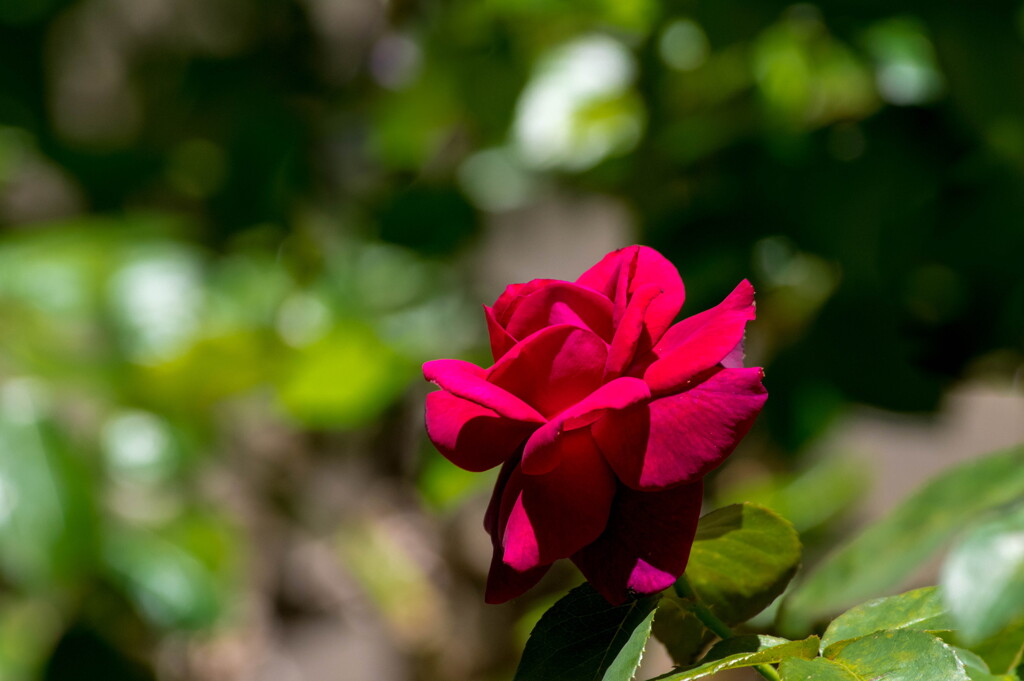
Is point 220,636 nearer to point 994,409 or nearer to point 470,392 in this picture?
point 994,409

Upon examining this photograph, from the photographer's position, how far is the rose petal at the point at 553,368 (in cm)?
24

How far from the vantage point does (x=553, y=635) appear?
245mm

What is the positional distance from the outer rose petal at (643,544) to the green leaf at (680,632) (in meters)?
0.05

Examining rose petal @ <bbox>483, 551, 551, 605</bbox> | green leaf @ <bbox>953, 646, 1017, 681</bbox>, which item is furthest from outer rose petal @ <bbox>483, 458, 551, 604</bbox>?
green leaf @ <bbox>953, 646, 1017, 681</bbox>

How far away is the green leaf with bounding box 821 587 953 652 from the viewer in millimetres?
268

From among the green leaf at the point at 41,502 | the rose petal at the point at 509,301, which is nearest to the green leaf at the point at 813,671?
the rose petal at the point at 509,301

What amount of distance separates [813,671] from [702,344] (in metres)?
0.08

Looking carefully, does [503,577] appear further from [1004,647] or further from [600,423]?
[1004,647]

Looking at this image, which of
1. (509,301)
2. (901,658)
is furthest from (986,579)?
(509,301)

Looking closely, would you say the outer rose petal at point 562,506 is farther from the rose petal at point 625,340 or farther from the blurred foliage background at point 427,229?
the blurred foliage background at point 427,229

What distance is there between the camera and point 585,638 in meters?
0.24

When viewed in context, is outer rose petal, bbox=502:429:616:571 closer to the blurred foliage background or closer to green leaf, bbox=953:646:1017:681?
green leaf, bbox=953:646:1017:681

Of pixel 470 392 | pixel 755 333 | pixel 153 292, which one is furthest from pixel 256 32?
pixel 470 392

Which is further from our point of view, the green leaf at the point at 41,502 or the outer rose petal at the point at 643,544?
the green leaf at the point at 41,502
